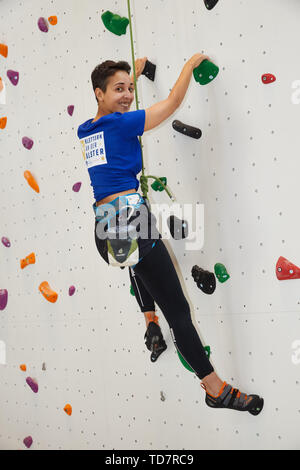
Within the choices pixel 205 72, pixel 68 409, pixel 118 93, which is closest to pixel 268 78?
pixel 205 72

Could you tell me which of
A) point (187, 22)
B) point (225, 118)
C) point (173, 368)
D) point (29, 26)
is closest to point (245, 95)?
point (225, 118)

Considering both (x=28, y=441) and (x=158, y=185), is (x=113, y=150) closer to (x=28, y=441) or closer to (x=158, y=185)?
(x=158, y=185)

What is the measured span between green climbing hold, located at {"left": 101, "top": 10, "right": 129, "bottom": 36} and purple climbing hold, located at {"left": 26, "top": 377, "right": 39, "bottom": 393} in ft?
6.34

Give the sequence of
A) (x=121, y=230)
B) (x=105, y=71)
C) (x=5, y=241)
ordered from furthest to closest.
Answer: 1. (x=5, y=241)
2. (x=105, y=71)
3. (x=121, y=230)

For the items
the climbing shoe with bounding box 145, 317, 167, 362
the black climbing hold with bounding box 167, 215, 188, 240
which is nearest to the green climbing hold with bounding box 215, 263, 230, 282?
the black climbing hold with bounding box 167, 215, 188, 240

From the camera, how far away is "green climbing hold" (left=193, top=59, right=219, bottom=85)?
187 cm

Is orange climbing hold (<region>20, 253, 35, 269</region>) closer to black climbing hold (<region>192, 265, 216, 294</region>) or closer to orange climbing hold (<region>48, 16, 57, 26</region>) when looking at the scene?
black climbing hold (<region>192, 265, 216, 294</region>)

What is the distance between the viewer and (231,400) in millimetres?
1810

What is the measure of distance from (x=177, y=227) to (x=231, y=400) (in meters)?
0.72

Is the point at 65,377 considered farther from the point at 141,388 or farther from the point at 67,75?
the point at 67,75

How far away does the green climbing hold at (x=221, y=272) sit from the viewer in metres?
1.95

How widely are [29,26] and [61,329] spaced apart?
65.3 inches

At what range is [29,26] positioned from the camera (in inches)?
104

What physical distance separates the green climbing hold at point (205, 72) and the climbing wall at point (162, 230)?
0.16ft
